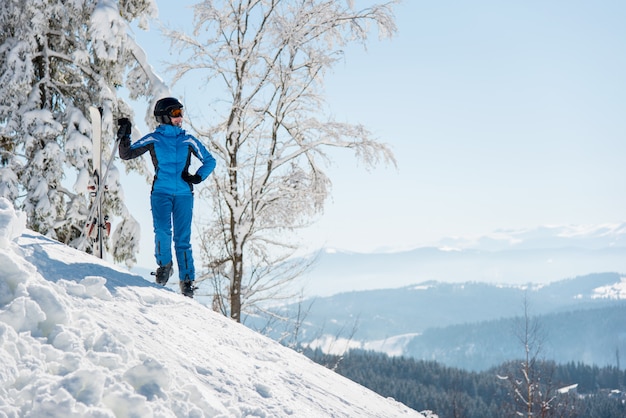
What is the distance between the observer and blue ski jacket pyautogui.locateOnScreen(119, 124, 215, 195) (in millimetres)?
5770

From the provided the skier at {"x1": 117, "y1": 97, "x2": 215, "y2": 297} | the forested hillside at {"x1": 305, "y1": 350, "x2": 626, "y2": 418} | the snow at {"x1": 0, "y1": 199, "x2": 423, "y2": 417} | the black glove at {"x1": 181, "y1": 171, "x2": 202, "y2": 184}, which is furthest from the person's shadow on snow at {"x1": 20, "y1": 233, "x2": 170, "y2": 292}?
the forested hillside at {"x1": 305, "y1": 350, "x2": 626, "y2": 418}

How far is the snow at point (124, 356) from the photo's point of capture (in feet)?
8.12

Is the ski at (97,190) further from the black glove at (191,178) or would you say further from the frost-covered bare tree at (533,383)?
the frost-covered bare tree at (533,383)

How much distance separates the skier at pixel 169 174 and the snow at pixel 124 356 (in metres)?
0.97

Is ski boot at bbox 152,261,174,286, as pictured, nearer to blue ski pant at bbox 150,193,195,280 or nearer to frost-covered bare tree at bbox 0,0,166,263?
blue ski pant at bbox 150,193,195,280

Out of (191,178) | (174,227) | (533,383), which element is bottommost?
(533,383)

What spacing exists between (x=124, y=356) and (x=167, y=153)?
3.27 m

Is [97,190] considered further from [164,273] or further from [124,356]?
[124,356]

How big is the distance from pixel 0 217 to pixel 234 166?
7.63 meters

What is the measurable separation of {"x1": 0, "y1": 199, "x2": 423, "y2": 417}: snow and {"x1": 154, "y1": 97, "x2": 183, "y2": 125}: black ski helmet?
1.80 meters

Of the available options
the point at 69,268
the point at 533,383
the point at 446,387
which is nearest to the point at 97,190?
the point at 69,268

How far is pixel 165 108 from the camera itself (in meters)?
5.80

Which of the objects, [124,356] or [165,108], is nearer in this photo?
[124,356]

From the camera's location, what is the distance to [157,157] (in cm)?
578
